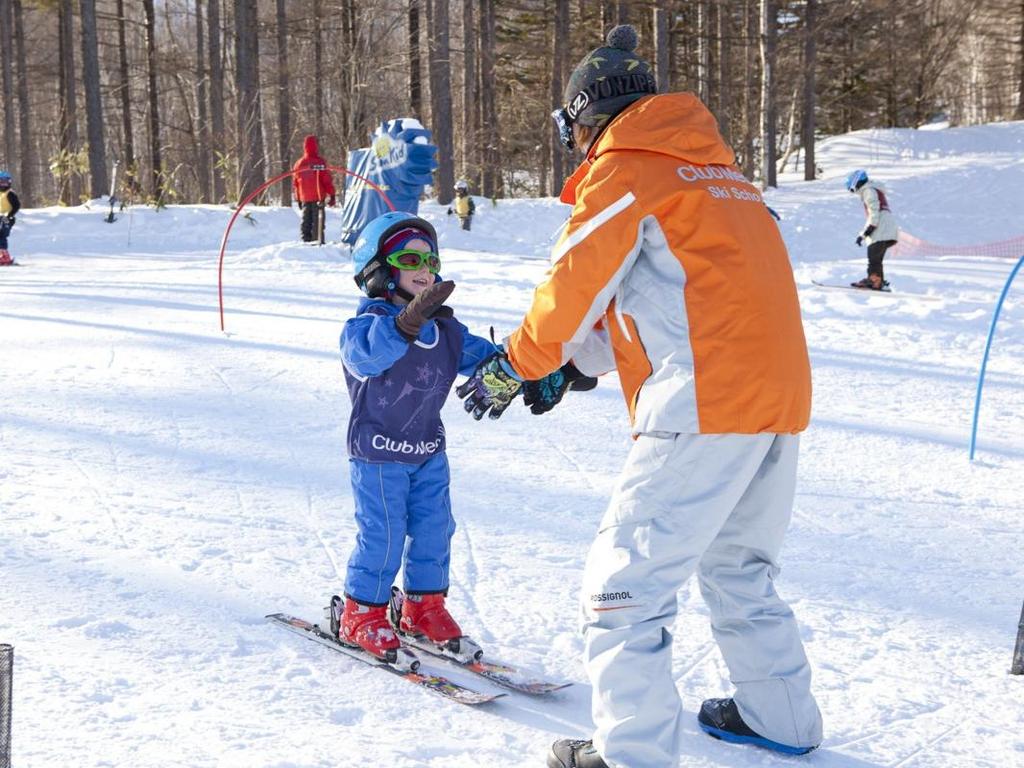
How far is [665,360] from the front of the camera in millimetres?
2658

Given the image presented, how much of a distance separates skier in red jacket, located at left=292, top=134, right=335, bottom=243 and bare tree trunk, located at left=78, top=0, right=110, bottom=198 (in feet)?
24.9

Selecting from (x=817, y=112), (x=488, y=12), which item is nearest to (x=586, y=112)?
(x=488, y=12)

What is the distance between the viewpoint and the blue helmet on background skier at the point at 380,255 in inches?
135

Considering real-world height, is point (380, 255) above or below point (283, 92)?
below

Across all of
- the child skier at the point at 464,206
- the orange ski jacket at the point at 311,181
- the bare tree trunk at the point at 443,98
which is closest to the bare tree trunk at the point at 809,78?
the bare tree trunk at the point at 443,98

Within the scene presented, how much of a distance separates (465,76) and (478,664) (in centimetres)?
2586

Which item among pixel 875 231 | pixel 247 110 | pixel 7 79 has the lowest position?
pixel 875 231

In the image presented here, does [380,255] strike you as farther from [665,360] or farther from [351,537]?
[351,537]

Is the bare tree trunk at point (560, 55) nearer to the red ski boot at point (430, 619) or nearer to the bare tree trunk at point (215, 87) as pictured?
the bare tree trunk at point (215, 87)

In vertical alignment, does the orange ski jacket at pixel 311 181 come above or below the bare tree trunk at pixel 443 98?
below

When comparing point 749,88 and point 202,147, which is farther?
point 202,147

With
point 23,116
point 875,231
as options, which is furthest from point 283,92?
point 875,231

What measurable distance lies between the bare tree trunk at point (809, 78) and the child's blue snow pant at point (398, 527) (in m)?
26.8

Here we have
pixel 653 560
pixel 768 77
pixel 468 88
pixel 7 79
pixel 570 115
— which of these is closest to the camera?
pixel 653 560
